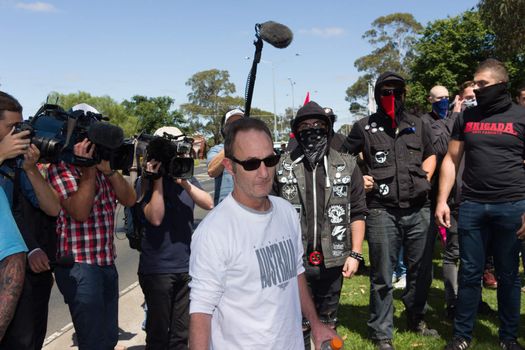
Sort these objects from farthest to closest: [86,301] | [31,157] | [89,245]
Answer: [89,245] → [86,301] → [31,157]

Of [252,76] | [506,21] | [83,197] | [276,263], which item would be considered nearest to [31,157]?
[83,197]

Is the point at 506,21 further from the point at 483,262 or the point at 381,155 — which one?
the point at 483,262

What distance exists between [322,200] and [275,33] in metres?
1.20

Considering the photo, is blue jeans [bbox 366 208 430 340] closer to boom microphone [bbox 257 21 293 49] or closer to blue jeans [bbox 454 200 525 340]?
blue jeans [bbox 454 200 525 340]

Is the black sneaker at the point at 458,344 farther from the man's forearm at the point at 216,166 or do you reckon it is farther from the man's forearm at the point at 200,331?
the man's forearm at the point at 200,331

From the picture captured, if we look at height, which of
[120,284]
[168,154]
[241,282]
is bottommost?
[120,284]

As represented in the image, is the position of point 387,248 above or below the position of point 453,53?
below

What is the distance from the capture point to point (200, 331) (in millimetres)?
2010

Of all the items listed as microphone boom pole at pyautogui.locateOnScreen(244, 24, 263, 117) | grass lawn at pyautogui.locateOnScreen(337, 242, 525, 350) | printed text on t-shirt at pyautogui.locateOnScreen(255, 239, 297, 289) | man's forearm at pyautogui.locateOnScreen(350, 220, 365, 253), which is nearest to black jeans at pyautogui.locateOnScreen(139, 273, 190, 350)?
man's forearm at pyautogui.locateOnScreen(350, 220, 365, 253)

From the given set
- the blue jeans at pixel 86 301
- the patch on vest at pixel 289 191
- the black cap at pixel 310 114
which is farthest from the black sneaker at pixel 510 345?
the blue jeans at pixel 86 301

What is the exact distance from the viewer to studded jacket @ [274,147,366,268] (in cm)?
369

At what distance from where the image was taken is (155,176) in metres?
3.52

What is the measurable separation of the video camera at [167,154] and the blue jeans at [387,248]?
68.0 inches

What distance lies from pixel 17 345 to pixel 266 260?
1784mm
